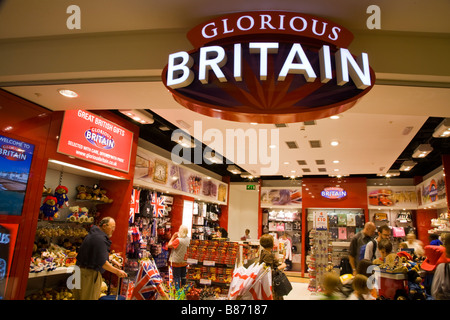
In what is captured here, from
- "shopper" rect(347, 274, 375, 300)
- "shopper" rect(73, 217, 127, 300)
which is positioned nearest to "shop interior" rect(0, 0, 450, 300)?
"shopper" rect(73, 217, 127, 300)

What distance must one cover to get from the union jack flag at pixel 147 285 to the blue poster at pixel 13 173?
267 centimetres

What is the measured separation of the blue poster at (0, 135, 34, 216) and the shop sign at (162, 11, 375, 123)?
8.35 feet

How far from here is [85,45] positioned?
3699 millimetres

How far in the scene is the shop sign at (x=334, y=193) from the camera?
11751mm

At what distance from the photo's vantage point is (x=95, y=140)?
5.38 meters

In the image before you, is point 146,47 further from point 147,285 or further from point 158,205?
point 158,205

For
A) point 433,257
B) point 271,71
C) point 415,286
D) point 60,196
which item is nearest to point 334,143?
point 433,257

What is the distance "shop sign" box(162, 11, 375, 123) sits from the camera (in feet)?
9.11

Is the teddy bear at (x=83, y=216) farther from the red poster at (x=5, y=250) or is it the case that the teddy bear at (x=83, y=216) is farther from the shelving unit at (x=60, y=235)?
the red poster at (x=5, y=250)

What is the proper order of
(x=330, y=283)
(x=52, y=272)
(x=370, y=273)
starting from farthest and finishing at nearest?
(x=52, y=272) → (x=370, y=273) → (x=330, y=283)

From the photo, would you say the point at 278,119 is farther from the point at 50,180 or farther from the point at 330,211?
the point at 330,211

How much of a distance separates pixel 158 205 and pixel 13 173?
460 centimetres

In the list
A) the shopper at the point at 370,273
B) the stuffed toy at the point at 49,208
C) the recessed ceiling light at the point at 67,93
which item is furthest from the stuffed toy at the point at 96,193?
the shopper at the point at 370,273
